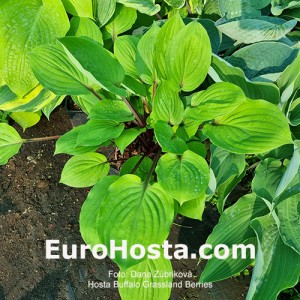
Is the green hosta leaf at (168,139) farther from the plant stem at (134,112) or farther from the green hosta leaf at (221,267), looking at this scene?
the green hosta leaf at (221,267)

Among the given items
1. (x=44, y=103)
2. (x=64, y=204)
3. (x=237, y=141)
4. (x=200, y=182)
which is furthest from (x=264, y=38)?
(x=64, y=204)

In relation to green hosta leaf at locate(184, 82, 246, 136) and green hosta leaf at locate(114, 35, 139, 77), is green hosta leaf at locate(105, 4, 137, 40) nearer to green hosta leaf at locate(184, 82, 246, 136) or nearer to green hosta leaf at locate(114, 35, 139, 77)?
green hosta leaf at locate(114, 35, 139, 77)

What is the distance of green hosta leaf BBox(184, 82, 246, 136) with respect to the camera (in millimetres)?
1120

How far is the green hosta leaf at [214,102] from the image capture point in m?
1.12

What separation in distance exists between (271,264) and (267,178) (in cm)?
24

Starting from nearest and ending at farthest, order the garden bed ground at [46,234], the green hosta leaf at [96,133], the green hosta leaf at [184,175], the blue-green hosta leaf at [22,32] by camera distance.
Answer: the green hosta leaf at [184,175] → the green hosta leaf at [96,133] → the blue-green hosta leaf at [22,32] → the garden bed ground at [46,234]

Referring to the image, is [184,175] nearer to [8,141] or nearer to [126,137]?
[126,137]

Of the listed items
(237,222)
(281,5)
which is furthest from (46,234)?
(281,5)

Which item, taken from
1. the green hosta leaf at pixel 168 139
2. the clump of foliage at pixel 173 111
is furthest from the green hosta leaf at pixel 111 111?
the green hosta leaf at pixel 168 139

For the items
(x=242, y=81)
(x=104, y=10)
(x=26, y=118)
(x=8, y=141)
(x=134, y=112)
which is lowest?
(x=26, y=118)

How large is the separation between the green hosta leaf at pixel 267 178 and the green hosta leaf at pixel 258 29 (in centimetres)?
34

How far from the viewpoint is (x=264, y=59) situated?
127 cm

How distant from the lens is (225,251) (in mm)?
1266

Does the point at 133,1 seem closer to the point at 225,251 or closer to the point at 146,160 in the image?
the point at 146,160
